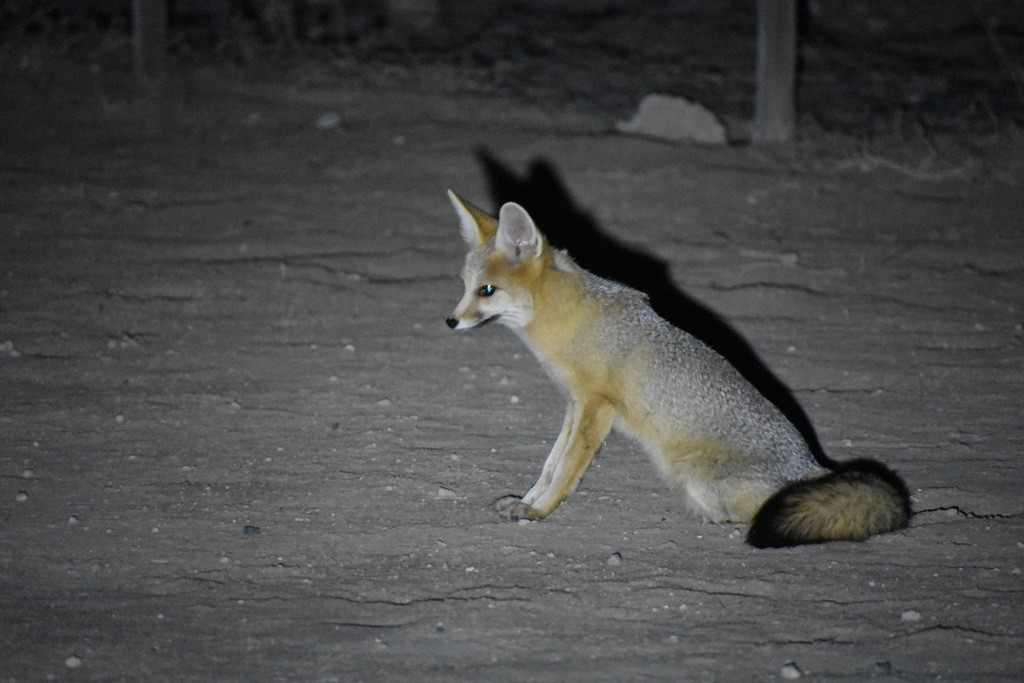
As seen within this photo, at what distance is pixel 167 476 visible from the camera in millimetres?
4637

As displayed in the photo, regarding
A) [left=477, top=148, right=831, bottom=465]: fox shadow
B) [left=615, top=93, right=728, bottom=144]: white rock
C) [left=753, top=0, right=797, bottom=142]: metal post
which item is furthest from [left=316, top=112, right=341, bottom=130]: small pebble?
[left=753, top=0, right=797, bottom=142]: metal post

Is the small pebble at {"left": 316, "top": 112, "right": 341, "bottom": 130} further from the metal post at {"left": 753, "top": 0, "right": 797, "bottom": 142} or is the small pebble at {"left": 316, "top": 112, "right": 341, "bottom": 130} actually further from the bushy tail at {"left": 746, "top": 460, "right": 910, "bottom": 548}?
the bushy tail at {"left": 746, "top": 460, "right": 910, "bottom": 548}

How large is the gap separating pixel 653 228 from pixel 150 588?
506 cm

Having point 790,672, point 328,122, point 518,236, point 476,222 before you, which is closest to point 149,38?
point 328,122

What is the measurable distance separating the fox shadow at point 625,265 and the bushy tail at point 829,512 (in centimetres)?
79

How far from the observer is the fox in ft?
13.9

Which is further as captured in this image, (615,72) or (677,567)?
(615,72)

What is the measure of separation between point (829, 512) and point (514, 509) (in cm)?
123

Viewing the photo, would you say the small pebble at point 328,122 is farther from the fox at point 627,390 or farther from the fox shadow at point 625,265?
the fox at point 627,390

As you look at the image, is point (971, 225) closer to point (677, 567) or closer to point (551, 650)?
point (677, 567)

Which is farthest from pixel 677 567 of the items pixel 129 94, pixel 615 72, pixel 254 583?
pixel 615 72

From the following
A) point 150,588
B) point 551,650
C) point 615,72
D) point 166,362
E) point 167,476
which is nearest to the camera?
point 551,650

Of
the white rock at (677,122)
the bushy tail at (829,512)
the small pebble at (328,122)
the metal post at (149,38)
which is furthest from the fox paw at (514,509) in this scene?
the metal post at (149,38)

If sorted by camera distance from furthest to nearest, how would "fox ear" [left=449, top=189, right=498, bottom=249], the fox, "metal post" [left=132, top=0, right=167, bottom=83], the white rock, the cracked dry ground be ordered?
"metal post" [left=132, top=0, right=167, bottom=83] < the white rock < "fox ear" [left=449, top=189, right=498, bottom=249] < the fox < the cracked dry ground
